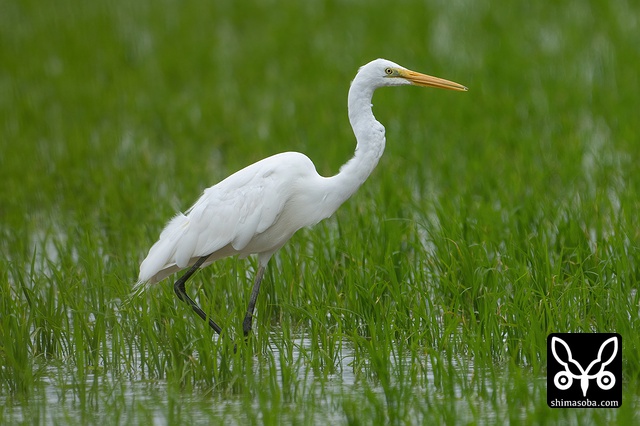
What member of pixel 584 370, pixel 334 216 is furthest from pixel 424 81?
pixel 334 216

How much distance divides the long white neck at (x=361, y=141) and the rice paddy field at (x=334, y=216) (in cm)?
48

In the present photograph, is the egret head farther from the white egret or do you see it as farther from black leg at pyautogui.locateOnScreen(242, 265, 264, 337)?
black leg at pyautogui.locateOnScreen(242, 265, 264, 337)

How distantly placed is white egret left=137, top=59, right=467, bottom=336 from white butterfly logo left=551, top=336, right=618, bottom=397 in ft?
4.53

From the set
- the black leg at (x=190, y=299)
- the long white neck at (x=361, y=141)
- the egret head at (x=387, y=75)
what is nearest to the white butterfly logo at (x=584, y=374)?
the long white neck at (x=361, y=141)

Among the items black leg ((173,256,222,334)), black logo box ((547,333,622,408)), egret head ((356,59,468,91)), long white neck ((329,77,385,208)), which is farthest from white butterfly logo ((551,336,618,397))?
black leg ((173,256,222,334))

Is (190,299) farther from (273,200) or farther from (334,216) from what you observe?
(334,216)

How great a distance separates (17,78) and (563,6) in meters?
7.65

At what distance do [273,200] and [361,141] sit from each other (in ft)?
1.72

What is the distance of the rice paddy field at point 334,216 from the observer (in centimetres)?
452

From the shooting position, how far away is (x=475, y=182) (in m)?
8.00

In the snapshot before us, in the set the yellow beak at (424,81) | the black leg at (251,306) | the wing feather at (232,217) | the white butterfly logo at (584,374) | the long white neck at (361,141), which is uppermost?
the yellow beak at (424,81)

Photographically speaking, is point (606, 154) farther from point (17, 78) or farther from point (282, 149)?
point (17, 78)

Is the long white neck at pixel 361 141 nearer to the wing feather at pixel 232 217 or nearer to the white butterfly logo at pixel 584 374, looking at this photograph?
the wing feather at pixel 232 217

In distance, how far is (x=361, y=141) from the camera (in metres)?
5.29
